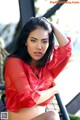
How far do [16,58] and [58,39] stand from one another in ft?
1.09

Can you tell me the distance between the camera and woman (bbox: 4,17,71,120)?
168cm

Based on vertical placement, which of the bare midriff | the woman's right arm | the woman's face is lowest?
the bare midriff

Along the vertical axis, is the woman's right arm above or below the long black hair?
below

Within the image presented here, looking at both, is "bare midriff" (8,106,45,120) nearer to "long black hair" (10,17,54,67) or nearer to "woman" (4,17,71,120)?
"woman" (4,17,71,120)

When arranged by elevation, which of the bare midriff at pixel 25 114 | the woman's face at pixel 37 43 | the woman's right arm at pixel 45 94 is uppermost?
the woman's face at pixel 37 43

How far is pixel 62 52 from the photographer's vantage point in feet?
6.46

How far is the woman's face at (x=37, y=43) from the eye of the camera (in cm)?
174

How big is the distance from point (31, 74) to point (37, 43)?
0.18m

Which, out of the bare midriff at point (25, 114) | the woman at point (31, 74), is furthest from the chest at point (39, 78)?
the bare midriff at point (25, 114)

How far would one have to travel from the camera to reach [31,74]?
5.84 ft

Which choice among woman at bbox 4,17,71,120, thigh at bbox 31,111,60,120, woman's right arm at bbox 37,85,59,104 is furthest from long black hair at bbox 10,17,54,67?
thigh at bbox 31,111,60,120

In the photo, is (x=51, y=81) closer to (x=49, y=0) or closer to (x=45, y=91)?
(x=45, y=91)

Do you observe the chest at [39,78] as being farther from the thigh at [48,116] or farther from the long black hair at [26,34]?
the thigh at [48,116]

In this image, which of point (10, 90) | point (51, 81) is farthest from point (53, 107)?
point (10, 90)
